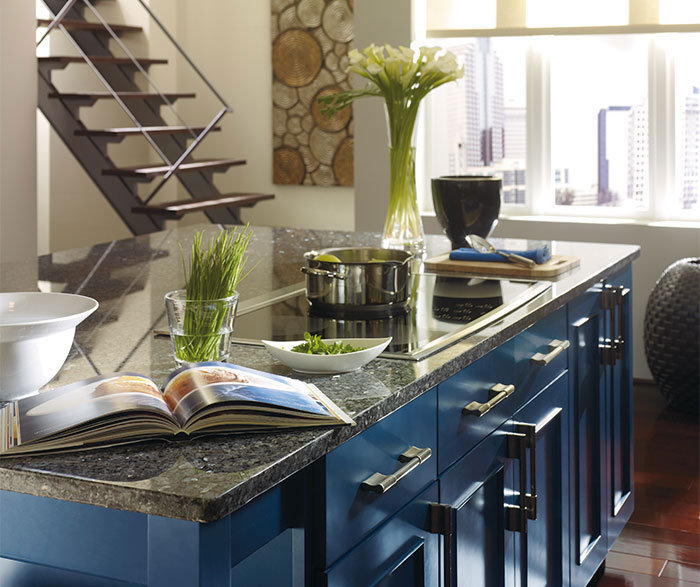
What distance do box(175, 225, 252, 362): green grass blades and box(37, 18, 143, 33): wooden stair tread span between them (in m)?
4.99

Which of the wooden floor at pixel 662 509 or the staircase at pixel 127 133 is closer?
the wooden floor at pixel 662 509

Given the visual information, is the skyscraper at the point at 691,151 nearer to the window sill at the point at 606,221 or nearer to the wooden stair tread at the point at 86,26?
the window sill at the point at 606,221

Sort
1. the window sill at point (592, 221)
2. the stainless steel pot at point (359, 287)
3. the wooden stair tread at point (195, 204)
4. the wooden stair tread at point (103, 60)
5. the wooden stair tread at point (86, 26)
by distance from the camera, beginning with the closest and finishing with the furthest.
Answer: the stainless steel pot at point (359, 287)
the window sill at point (592, 221)
the wooden stair tread at point (195, 204)
the wooden stair tread at point (103, 60)
the wooden stair tread at point (86, 26)

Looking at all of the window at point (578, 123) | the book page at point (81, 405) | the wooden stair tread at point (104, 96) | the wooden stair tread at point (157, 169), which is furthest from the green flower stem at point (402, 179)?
the wooden stair tread at point (104, 96)

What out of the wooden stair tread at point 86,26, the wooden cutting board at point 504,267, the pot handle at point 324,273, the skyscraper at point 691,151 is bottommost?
the wooden cutting board at point 504,267

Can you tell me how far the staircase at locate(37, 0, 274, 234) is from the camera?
546 cm

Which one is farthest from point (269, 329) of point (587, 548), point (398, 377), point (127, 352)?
point (587, 548)

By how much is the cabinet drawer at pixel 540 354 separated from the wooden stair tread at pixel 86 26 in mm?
4683

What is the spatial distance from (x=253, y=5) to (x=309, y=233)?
4.22 meters

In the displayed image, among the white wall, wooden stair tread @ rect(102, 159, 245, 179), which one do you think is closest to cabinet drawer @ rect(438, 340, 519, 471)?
the white wall

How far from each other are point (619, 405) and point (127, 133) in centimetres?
372

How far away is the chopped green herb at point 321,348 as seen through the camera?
52.5 inches

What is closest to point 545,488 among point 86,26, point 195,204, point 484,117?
point 484,117

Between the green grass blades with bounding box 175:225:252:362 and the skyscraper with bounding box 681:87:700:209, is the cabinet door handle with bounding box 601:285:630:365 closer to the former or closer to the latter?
the green grass blades with bounding box 175:225:252:362
